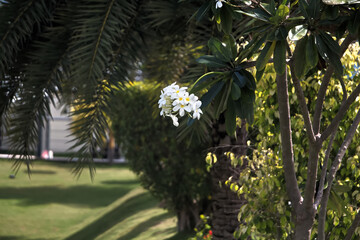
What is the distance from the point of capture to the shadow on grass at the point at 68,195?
14.8m

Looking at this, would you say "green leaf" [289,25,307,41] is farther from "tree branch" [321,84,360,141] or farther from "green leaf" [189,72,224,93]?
"tree branch" [321,84,360,141]

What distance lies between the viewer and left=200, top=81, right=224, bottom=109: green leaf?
2.89 metres

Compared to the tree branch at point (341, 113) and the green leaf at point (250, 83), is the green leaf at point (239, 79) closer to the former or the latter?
the green leaf at point (250, 83)

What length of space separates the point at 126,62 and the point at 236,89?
4168mm

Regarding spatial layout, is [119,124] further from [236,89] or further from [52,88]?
[236,89]

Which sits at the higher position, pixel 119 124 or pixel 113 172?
pixel 119 124

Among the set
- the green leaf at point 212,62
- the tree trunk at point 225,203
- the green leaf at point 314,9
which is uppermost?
the green leaf at point 314,9

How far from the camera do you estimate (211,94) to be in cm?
293

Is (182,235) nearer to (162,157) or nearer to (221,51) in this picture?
(162,157)

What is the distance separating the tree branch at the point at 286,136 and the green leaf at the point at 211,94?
0.58 metres

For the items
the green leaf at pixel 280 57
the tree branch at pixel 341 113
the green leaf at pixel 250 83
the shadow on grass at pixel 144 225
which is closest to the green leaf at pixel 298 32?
the green leaf at pixel 280 57

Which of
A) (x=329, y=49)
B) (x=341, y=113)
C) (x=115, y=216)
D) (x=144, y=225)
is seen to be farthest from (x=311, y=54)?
(x=115, y=216)

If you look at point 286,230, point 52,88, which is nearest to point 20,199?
point 52,88

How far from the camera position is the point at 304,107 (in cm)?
347
